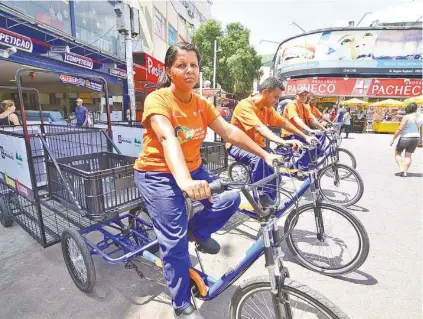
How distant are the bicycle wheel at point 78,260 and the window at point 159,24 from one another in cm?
2240

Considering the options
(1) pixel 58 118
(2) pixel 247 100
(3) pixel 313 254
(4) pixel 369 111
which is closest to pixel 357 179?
(3) pixel 313 254

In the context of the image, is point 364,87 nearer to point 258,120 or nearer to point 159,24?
point 159,24

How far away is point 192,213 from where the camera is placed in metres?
2.07

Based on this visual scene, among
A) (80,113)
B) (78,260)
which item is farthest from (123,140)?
(80,113)

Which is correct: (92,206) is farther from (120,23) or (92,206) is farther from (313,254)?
(120,23)

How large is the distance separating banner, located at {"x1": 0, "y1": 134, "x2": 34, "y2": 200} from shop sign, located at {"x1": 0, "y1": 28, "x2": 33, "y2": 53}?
6.59 meters

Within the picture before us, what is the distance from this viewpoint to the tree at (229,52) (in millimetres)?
32438

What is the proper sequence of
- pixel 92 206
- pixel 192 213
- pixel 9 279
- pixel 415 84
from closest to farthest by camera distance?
pixel 192 213 → pixel 92 206 → pixel 9 279 → pixel 415 84

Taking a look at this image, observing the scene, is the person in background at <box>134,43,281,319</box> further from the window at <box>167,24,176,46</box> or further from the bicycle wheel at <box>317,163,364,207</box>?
the window at <box>167,24,176,46</box>

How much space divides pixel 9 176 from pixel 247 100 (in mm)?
3309

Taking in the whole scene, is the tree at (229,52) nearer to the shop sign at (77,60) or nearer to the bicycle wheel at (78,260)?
the shop sign at (77,60)

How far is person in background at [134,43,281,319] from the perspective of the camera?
1858 mm

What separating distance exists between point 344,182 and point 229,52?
103 feet

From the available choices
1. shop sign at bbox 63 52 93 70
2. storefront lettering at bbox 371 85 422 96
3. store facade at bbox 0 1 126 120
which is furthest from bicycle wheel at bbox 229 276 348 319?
storefront lettering at bbox 371 85 422 96
